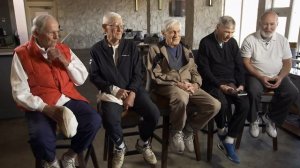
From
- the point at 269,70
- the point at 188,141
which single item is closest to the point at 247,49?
the point at 269,70

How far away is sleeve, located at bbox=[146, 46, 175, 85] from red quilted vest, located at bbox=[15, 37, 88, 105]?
0.75 meters

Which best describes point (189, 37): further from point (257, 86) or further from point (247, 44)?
point (257, 86)

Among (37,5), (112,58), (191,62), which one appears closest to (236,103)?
(191,62)

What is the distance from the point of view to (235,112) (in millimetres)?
2354

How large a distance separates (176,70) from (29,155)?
1.64m

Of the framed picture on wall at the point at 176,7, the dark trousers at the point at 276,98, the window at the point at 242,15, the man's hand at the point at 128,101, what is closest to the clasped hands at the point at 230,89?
the dark trousers at the point at 276,98

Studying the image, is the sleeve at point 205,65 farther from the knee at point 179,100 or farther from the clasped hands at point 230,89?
the knee at point 179,100

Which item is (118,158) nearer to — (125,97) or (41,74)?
(125,97)

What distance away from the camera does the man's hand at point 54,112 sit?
5.57 feet

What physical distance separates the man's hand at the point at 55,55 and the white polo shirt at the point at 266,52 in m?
1.71

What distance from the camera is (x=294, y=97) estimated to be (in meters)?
2.47

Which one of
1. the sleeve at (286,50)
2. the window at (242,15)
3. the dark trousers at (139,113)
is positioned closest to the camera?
the dark trousers at (139,113)

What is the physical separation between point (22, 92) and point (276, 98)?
87.4 inches

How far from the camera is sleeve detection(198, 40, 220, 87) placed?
242cm
